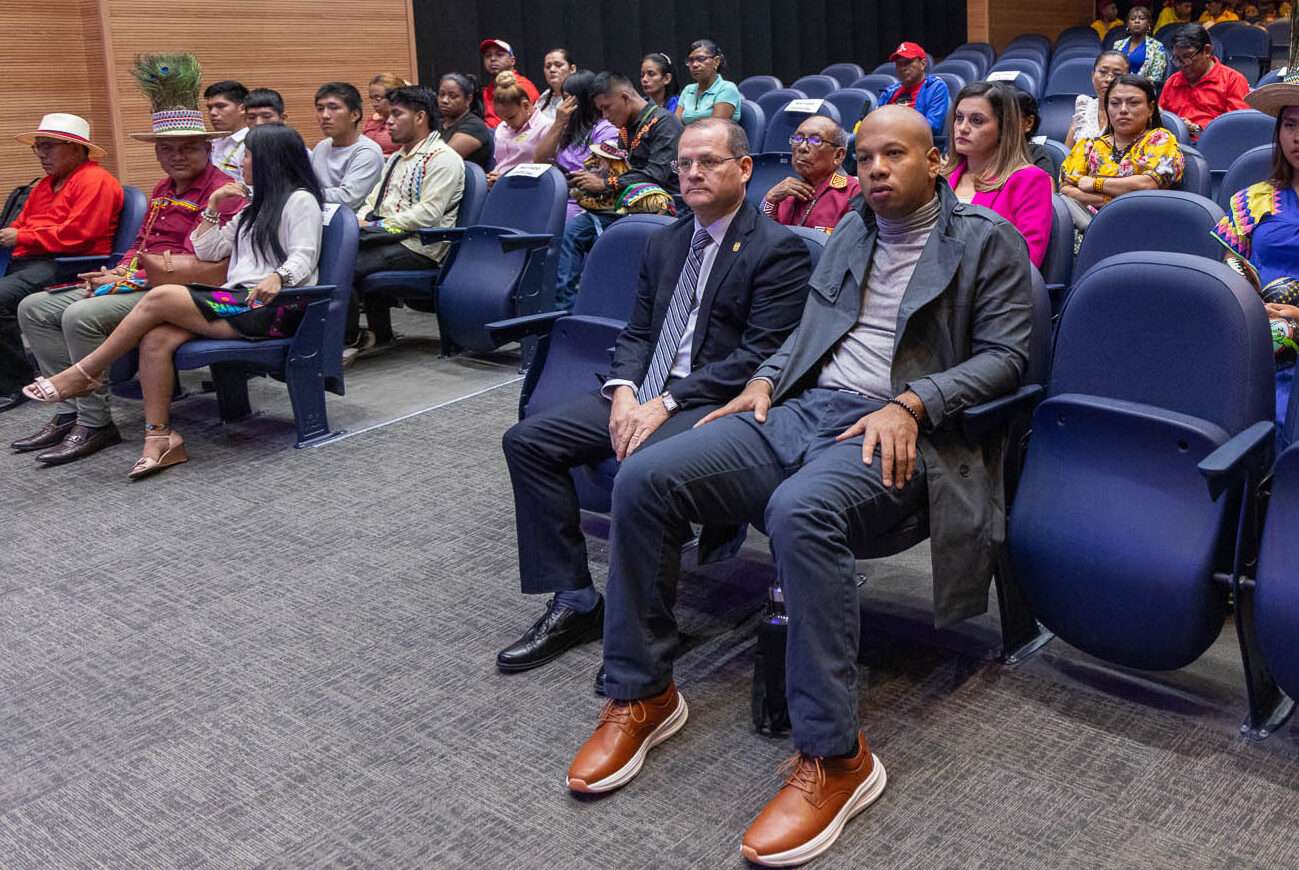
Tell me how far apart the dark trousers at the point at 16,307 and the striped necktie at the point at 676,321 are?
124 inches

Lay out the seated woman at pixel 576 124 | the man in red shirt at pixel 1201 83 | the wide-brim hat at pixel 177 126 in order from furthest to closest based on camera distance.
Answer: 1. the man in red shirt at pixel 1201 83
2. the seated woman at pixel 576 124
3. the wide-brim hat at pixel 177 126

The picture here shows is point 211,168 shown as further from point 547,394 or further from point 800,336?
point 800,336

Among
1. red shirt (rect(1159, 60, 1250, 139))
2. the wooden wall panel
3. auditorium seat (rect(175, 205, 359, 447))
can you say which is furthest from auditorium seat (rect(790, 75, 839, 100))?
auditorium seat (rect(175, 205, 359, 447))

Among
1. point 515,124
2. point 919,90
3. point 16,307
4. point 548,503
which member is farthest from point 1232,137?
point 16,307

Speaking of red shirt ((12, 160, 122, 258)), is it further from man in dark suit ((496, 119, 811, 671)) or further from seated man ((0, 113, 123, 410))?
man in dark suit ((496, 119, 811, 671))

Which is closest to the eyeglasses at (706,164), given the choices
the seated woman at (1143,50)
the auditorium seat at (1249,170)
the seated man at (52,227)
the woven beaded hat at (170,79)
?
the auditorium seat at (1249,170)

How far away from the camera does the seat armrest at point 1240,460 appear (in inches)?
73.7

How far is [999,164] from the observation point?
3.41 meters

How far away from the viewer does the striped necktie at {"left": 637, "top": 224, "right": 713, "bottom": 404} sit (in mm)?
2717

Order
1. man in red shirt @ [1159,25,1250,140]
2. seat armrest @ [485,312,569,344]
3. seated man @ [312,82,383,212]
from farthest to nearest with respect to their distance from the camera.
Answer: man in red shirt @ [1159,25,1250,140], seated man @ [312,82,383,212], seat armrest @ [485,312,569,344]

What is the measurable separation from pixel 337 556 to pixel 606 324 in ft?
3.10

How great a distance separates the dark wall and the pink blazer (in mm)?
6304

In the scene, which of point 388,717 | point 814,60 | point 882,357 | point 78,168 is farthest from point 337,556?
point 814,60

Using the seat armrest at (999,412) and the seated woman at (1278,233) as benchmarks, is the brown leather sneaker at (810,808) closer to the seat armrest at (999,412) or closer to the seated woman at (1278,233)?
the seat armrest at (999,412)
